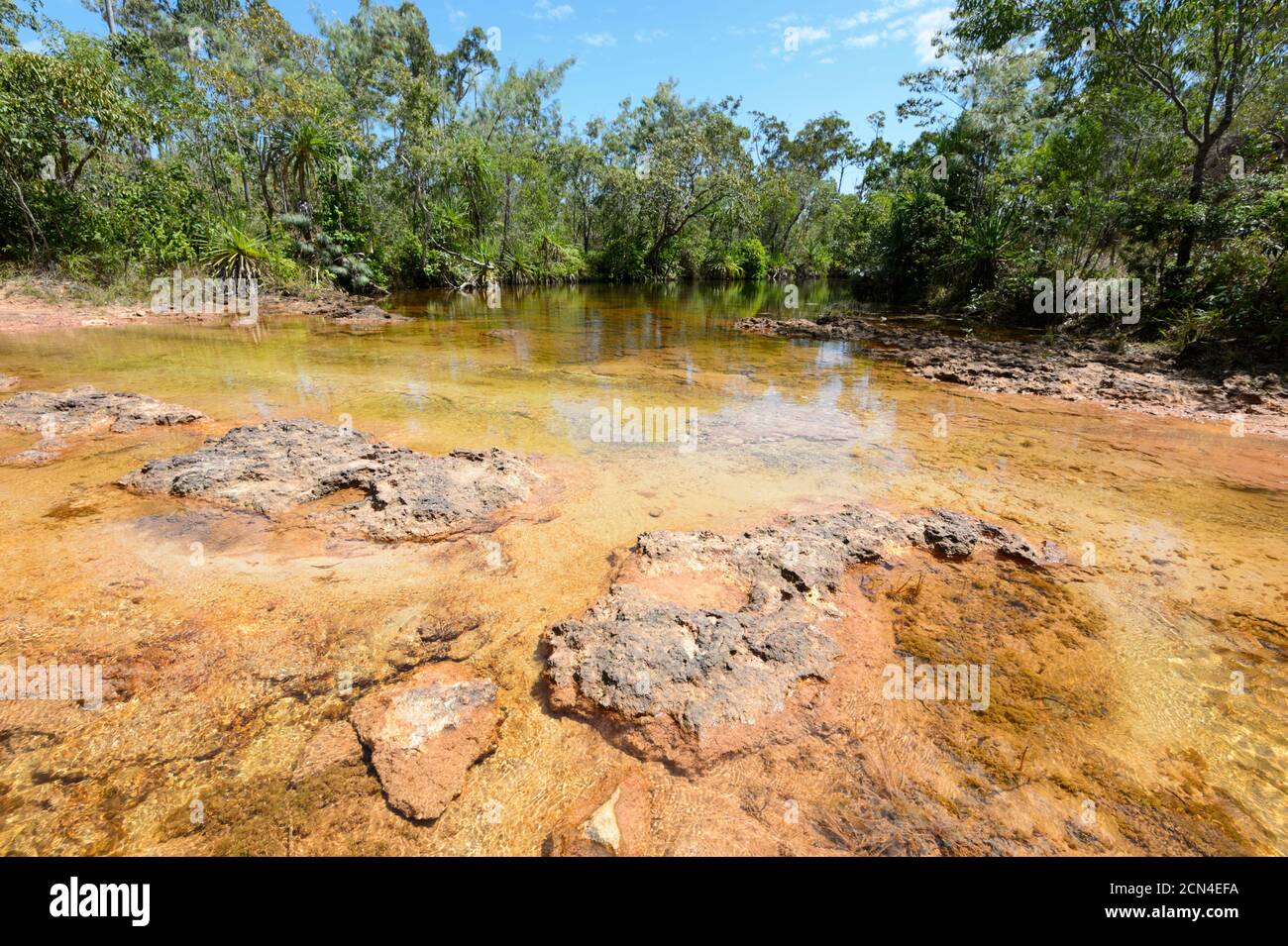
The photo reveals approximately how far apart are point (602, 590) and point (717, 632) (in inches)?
29.0

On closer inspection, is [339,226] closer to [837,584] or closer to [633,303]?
[633,303]

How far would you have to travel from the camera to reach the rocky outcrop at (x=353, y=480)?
3658 mm

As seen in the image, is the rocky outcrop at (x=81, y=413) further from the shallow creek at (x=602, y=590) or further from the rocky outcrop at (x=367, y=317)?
the rocky outcrop at (x=367, y=317)

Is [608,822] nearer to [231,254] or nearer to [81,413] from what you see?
[81,413]

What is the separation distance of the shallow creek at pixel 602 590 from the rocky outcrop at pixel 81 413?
255 millimetres

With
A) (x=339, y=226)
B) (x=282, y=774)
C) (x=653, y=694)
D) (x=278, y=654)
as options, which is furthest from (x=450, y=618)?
(x=339, y=226)

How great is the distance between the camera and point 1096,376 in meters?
8.32

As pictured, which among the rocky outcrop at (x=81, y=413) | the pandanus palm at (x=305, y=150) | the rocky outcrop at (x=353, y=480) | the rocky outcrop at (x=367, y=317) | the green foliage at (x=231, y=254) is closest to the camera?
the rocky outcrop at (x=353, y=480)

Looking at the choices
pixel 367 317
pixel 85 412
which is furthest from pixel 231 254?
pixel 85 412

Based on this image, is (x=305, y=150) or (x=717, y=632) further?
(x=305, y=150)

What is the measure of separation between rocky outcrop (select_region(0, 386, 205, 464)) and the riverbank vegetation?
11.2 metres

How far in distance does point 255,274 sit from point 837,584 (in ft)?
57.1

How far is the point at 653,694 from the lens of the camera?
7.54 ft
